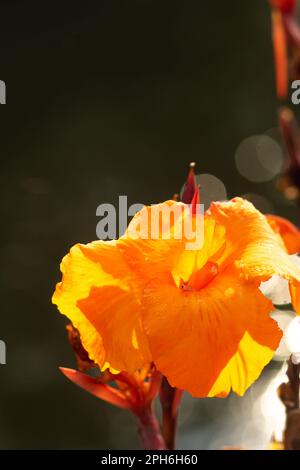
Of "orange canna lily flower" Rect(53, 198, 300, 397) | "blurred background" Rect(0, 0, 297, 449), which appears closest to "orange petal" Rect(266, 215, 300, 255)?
"orange canna lily flower" Rect(53, 198, 300, 397)

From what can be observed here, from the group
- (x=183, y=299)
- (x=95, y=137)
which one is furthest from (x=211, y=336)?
(x=95, y=137)

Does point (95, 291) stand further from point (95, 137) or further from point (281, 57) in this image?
point (95, 137)

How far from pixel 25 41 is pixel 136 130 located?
2.04 ft

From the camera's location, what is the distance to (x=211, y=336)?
333mm

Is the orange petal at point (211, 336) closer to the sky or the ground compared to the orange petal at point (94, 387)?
closer to the sky

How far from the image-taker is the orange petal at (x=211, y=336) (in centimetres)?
33

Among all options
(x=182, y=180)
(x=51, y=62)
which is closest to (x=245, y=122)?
(x=182, y=180)

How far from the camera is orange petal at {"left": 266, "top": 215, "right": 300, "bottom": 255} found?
0.39 m

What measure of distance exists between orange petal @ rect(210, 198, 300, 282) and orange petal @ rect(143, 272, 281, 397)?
0.03 ft

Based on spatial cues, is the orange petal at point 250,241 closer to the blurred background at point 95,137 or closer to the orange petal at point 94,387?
the orange petal at point 94,387

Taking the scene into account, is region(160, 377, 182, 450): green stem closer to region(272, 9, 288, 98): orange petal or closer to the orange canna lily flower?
the orange canna lily flower

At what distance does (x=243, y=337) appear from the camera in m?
0.34

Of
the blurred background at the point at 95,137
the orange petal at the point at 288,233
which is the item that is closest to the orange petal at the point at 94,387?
the orange petal at the point at 288,233

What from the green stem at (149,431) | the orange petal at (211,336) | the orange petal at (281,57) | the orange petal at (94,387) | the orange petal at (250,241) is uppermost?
the orange petal at (281,57)
